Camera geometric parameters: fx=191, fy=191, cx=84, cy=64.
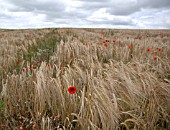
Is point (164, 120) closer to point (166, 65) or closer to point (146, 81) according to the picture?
point (146, 81)

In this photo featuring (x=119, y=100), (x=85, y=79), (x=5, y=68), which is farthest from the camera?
(x=5, y=68)

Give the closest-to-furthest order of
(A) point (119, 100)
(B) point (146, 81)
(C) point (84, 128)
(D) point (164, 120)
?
1. (C) point (84, 128)
2. (D) point (164, 120)
3. (A) point (119, 100)
4. (B) point (146, 81)

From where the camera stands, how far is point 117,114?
5.56 ft

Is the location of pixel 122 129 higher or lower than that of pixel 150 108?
lower

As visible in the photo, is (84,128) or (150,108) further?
(150,108)

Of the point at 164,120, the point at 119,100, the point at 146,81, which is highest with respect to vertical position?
the point at 146,81

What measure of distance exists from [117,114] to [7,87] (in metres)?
1.29

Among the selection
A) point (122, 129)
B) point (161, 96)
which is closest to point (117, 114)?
point (122, 129)

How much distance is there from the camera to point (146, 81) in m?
2.11

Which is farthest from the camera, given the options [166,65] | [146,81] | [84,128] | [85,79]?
[166,65]

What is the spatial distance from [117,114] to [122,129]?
0.43ft

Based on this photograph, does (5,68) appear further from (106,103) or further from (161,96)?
(161,96)

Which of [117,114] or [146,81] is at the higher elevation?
[146,81]

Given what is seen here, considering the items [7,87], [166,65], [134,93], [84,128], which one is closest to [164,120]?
[134,93]
